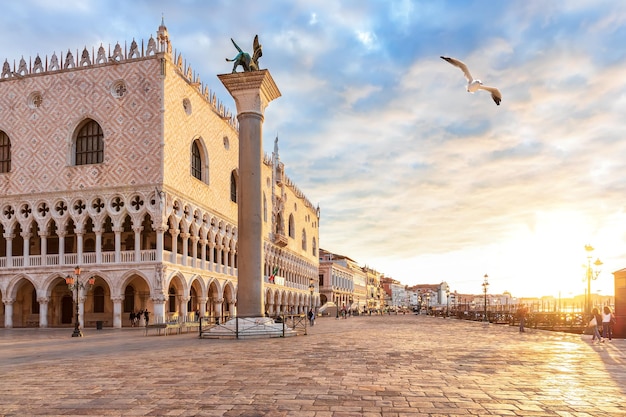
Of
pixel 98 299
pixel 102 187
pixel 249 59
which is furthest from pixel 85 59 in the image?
pixel 249 59

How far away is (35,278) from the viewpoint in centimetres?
3353

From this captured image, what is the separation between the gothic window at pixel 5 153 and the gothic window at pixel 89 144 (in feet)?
17.2

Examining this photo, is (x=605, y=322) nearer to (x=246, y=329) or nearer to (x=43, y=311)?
(x=246, y=329)

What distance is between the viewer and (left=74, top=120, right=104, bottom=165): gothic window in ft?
111

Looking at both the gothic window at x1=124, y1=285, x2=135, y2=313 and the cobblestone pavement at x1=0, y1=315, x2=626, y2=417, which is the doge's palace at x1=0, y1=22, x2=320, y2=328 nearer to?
the gothic window at x1=124, y1=285, x2=135, y2=313

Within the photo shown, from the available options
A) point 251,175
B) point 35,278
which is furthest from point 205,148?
point 251,175

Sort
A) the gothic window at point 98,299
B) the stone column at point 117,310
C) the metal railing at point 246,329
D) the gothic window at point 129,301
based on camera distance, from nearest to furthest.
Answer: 1. the metal railing at point 246,329
2. the stone column at point 117,310
3. the gothic window at point 129,301
4. the gothic window at point 98,299

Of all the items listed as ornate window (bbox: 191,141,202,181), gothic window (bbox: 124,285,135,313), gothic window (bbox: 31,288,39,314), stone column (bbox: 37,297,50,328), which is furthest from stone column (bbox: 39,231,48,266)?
ornate window (bbox: 191,141,202,181)

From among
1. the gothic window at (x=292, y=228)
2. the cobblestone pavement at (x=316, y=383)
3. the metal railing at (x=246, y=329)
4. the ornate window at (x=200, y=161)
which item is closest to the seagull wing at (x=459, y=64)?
the cobblestone pavement at (x=316, y=383)

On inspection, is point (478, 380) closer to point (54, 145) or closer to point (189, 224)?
point (189, 224)

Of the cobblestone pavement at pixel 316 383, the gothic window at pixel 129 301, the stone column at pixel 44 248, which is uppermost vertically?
the stone column at pixel 44 248

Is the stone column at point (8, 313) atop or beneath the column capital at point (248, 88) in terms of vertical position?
beneath

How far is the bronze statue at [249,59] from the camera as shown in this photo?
67.1ft

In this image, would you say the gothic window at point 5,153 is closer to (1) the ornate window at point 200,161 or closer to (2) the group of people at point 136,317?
(1) the ornate window at point 200,161
